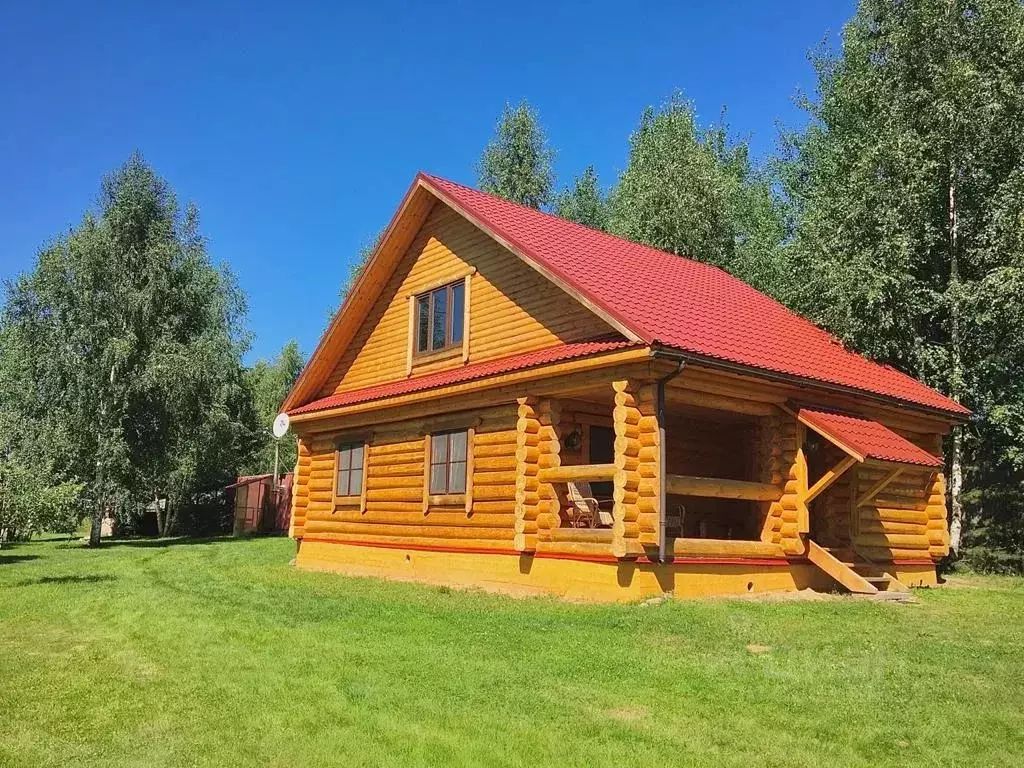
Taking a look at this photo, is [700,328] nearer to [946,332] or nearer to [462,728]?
[462,728]

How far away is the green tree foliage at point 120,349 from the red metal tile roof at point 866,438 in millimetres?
22663

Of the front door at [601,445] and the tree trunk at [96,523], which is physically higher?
the front door at [601,445]

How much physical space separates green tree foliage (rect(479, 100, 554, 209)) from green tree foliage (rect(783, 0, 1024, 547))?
2137 cm

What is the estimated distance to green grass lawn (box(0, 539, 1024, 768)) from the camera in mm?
5383

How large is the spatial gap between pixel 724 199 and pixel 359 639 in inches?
1000

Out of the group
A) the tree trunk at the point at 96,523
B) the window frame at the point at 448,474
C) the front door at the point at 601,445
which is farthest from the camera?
the tree trunk at the point at 96,523

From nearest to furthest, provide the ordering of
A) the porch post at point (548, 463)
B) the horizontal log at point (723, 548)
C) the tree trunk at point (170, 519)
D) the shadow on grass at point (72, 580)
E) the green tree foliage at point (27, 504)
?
the horizontal log at point (723, 548), the porch post at point (548, 463), the shadow on grass at point (72, 580), the green tree foliage at point (27, 504), the tree trunk at point (170, 519)

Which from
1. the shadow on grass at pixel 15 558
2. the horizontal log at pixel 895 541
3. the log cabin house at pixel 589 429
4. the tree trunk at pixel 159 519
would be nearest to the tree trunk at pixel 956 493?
the log cabin house at pixel 589 429

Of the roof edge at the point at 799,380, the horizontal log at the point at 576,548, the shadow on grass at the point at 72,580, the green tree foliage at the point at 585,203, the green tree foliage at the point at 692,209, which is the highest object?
the green tree foliage at the point at 585,203

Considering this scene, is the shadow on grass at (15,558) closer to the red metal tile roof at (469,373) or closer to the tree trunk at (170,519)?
the red metal tile roof at (469,373)

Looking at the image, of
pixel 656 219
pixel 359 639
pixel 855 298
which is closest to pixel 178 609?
pixel 359 639

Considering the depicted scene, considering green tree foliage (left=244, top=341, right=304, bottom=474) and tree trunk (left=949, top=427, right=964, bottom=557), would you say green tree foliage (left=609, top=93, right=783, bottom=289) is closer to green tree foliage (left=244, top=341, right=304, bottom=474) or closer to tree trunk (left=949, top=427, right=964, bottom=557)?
tree trunk (left=949, top=427, right=964, bottom=557)

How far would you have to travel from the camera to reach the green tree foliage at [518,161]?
41594 millimetres

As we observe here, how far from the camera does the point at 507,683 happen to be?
275 inches
